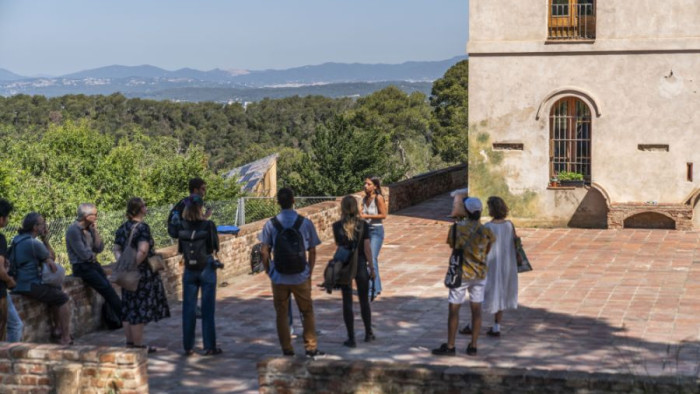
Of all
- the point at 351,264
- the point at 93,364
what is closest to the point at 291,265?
the point at 351,264

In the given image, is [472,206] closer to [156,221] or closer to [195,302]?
[195,302]

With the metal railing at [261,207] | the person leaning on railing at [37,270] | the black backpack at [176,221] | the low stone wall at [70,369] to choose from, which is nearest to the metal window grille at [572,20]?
the metal railing at [261,207]

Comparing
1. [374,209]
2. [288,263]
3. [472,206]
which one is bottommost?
[288,263]

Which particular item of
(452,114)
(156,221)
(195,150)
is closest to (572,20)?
(156,221)

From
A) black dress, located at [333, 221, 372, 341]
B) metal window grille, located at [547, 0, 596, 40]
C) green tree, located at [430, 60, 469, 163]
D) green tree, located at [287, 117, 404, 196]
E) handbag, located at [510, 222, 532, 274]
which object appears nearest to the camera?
black dress, located at [333, 221, 372, 341]

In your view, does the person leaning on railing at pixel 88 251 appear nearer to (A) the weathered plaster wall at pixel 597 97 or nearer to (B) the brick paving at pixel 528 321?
(B) the brick paving at pixel 528 321

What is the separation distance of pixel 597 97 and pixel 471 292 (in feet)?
36.3

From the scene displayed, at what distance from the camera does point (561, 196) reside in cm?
2036

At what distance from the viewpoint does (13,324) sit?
31.3ft

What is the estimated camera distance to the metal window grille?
19.9m

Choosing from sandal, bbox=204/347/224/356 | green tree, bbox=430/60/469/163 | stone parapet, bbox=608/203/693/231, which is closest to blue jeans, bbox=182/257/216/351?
sandal, bbox=204/347/224/356

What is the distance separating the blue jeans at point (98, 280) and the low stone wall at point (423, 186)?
1212 cm

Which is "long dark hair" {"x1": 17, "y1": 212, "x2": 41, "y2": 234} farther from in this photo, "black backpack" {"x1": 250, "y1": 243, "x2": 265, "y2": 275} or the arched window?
the arched window

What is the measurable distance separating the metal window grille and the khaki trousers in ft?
39.1
